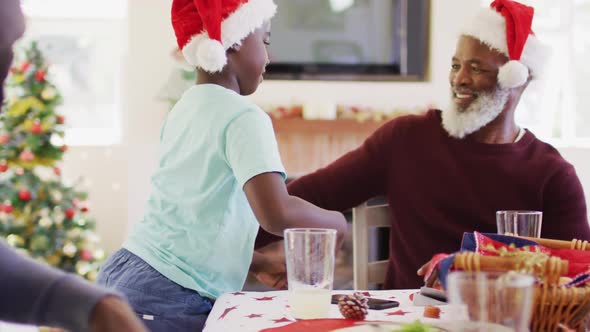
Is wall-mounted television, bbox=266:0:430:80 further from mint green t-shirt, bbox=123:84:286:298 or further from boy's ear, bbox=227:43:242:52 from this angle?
mint green t-shirt, bbox=123:84:286:298

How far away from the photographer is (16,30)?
30.1 inches

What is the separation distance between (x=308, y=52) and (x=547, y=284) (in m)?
4.24

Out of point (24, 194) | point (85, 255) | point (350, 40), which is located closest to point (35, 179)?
Answer: point (24, 194)

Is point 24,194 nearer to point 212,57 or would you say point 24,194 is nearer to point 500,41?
point 500,41

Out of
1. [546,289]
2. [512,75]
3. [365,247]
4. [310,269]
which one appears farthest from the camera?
[512,75]

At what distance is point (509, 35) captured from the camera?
228 cm

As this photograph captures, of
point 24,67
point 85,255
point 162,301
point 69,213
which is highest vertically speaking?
point 24,67

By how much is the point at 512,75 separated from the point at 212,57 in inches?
40.4

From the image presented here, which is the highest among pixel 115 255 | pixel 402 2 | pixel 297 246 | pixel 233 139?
pixel 402 2

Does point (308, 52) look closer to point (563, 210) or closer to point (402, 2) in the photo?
point (402, 2)

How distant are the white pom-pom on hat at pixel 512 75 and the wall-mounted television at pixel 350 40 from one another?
2950mm

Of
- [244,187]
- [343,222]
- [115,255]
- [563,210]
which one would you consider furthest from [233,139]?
[563,210]

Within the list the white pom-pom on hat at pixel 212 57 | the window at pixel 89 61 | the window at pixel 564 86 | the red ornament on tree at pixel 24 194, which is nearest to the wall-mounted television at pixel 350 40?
the window at pixel 564 86

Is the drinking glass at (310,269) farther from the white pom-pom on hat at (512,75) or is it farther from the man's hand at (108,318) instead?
the white pom-pom on hat at (512,75)
